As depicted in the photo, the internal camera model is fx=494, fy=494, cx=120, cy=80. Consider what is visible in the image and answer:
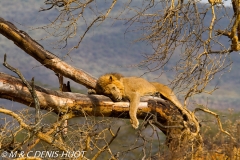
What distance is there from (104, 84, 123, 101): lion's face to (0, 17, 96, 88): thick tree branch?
19.9 inches

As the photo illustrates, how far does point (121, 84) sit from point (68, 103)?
49.3 inches

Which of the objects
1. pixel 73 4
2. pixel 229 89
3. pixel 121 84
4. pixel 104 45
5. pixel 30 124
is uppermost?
pixel 104 45

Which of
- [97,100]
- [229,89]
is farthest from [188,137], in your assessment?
[229,89]

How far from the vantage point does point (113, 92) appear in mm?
8172

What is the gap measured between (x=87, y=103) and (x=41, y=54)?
1320 millimetres

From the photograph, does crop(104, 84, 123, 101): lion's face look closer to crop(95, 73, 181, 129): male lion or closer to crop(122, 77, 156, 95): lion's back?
crop(95, 73, 181, 129): male lion

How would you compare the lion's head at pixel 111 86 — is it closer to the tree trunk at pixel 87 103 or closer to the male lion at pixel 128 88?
the male lion at pixel 128 88

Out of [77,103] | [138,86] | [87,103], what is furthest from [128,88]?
[77,103]

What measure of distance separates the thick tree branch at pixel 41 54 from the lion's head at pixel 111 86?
32 centimetres

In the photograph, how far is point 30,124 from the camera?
578 centimetres

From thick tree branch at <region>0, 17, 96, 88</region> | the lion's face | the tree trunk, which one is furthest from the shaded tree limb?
thick tree branch at <region>0, 17, 96, 88</region>

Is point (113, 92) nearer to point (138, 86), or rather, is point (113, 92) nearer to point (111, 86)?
point (111, 86)

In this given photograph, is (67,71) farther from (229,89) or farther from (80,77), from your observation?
(229,89)

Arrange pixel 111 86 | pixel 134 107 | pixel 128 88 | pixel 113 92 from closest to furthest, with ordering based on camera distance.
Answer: pixel 134 107 < pixel 113 92 < pixel 111 86 < pixel 128 88
